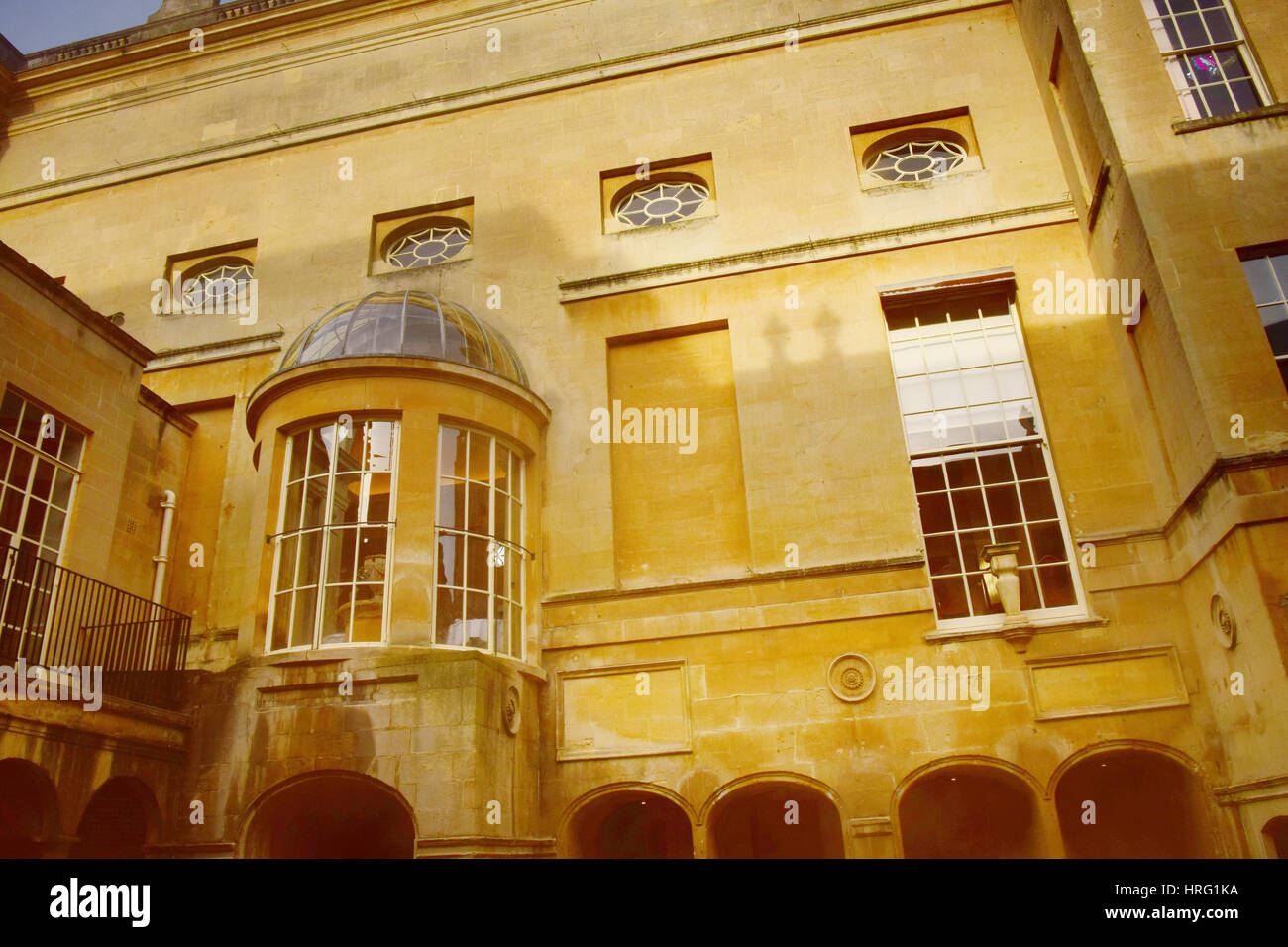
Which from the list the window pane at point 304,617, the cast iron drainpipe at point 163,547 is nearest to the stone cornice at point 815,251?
Result: the window pane at point 304,617

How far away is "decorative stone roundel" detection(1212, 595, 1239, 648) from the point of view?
28.8ft

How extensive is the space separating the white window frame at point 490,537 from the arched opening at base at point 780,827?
3.47 m

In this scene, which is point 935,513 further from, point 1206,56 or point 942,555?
point 1206,56

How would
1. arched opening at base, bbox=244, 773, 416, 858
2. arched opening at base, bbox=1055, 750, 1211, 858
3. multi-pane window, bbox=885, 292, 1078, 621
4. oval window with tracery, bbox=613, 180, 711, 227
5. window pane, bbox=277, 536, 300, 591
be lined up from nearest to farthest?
arched opening at base, bbox=244, 773, 416, 858
arched opening at base, bbox=1055, 750, 1211, 858
window pane, bbox=277, 536, 300, 591
multi-pane window, bbox=885, 292, 1078, 621
oval window with tracery, bbox=613, 180, 711, 227

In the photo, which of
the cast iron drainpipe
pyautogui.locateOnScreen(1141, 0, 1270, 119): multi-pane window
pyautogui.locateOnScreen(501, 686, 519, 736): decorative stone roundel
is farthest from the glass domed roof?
pyautogui.locateOnScreen(1141, 0, 1270, 119): multi-pane window

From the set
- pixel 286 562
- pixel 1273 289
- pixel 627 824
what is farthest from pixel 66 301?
pixel 1273 289

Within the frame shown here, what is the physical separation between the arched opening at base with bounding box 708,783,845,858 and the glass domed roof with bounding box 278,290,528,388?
6.31m

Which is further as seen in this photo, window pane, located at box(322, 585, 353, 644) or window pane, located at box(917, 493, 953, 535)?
window pane, located at box(917, 493, 953, 535)

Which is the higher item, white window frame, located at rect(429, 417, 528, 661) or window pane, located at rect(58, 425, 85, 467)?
window pane, located at rect(58, 425, 85, 467)

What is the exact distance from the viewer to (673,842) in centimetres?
1195

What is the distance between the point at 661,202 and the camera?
555 inches

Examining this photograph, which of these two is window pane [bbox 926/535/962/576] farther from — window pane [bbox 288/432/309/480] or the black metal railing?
the black metal railing

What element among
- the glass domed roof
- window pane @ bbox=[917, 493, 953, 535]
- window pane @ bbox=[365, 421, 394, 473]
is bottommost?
window pane @ bbox=[917, 493, 953, 535]

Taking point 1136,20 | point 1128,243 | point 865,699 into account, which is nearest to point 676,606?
point 865,699
